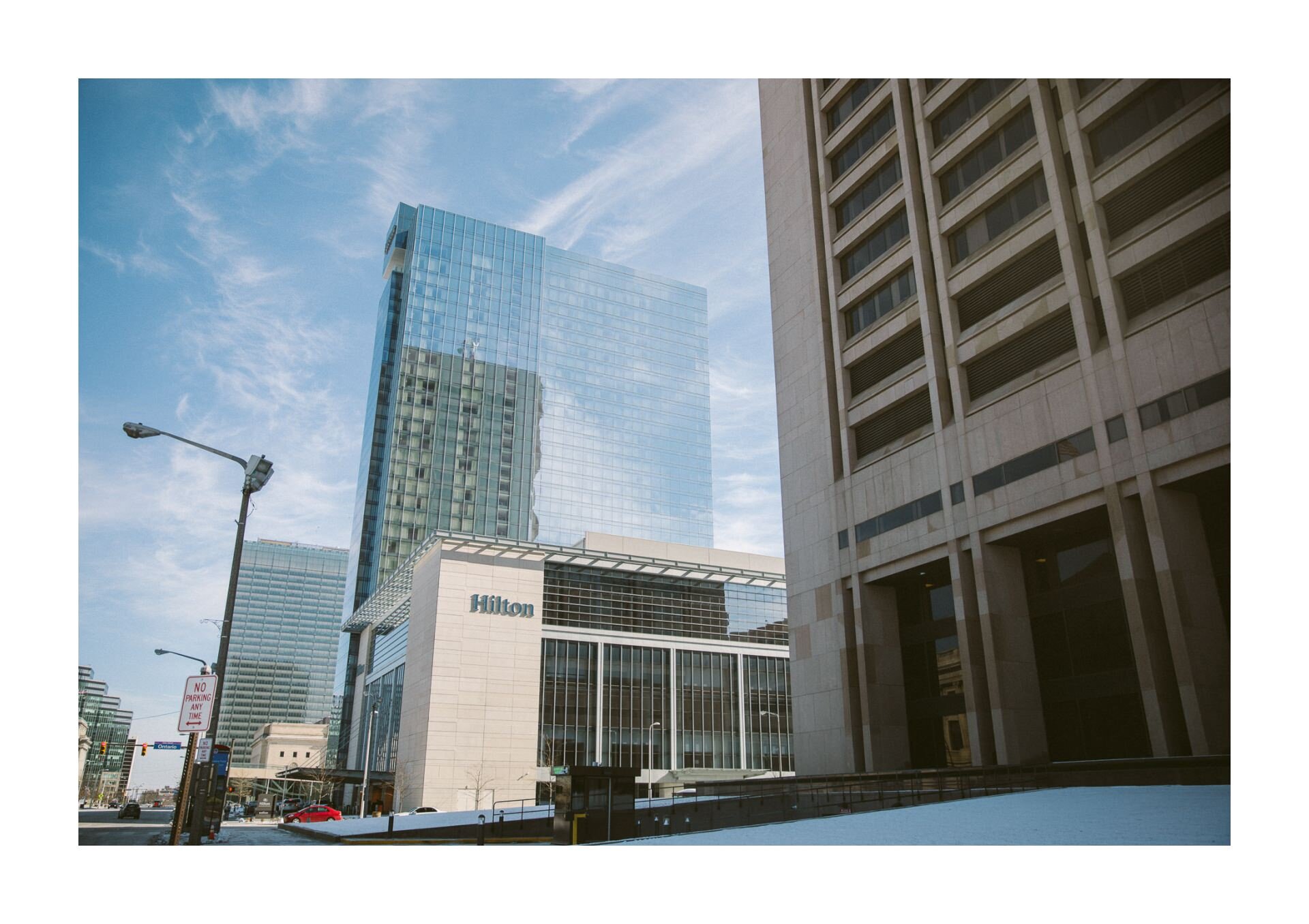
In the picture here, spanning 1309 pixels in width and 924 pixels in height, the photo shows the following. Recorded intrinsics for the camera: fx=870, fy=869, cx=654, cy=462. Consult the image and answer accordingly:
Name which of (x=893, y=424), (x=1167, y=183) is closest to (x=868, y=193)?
(x=893, y=424)

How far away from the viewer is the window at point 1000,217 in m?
38.4

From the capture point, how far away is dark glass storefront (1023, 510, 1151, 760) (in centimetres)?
3553

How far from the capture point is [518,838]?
2308 cm

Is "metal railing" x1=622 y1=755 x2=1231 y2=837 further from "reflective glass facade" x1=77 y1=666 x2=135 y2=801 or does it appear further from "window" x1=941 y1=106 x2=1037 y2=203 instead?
"window" x1=941 y1=106 x2=1037 y2=203

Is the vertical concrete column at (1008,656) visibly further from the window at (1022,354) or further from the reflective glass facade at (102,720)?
the reflective glass facade at (102,720)

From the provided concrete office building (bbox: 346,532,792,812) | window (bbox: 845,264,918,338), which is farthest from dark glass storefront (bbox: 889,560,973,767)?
concrete office building (bbox: 346,532,792,812)

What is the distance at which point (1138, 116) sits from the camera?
3341 cm

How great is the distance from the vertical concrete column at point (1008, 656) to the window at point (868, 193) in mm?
20548

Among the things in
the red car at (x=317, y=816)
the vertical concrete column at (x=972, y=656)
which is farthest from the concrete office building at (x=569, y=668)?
the vertical concrete column at (x=972, y=656)

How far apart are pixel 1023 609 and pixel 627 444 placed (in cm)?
11802

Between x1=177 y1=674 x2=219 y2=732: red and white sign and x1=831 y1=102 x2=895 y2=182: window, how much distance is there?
44.0 meters

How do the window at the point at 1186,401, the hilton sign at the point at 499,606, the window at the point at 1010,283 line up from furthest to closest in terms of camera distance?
the hilton sign at the point at 499,606 → the window at the point at 1010,283 → the window at the point at 1186,401

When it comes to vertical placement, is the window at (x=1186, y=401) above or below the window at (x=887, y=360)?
below
